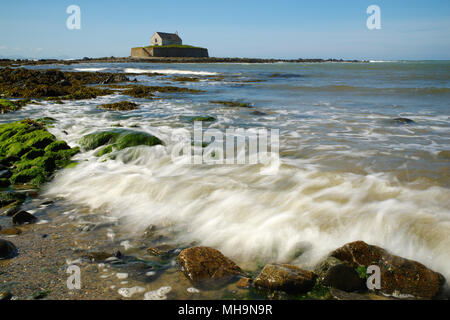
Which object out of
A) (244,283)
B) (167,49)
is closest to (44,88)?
(244,283)

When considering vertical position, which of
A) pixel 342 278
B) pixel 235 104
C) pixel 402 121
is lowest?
pixel 342 278

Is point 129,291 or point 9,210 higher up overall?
point 9,210

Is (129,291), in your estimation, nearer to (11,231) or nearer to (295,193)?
(11,231)

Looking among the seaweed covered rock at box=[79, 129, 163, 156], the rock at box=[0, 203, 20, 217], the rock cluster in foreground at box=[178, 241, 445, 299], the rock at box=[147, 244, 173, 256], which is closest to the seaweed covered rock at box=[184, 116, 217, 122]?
the seaweed covered rock at box=[79, 129, 163, 156]

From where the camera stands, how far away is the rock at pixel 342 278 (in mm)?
2805

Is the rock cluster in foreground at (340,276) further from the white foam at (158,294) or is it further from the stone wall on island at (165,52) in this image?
the stone wall on island at (165,52)

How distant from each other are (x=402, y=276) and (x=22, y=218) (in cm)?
431

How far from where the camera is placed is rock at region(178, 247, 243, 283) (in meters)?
2.96

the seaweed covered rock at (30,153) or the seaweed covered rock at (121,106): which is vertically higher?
the seaweed covered rock at (121,106)

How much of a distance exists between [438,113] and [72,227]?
1260cm

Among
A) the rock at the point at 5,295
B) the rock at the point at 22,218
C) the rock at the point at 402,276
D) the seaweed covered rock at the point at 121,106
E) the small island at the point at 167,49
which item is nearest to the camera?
the rock at the point at 5,295

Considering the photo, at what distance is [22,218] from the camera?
13.3ft

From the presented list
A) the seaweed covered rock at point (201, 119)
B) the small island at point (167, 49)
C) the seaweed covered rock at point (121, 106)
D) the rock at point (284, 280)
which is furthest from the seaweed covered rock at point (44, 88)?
the small island at point (167, 49)

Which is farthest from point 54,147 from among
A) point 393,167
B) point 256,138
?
point 393,167
